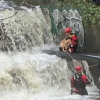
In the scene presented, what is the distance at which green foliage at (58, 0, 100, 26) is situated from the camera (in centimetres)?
952

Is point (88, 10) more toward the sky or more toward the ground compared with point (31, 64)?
more toward the sky

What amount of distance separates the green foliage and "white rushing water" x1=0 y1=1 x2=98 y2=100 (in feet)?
4.10

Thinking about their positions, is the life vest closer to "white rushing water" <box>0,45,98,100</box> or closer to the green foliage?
"white rushing water" <box>0,45,98,100</box>

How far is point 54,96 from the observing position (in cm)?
777

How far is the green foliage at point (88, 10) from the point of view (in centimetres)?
952

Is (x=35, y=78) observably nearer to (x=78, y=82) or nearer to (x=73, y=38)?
(x=78, y=82)

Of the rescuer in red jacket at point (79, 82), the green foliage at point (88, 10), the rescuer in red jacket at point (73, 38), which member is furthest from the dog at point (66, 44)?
the rescuer in red jacket at point (79, 82)

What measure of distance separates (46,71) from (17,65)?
782 mm

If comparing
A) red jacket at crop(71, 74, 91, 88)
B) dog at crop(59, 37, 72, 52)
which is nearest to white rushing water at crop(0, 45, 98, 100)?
red jacket at crop(71, 74, 91, 88)

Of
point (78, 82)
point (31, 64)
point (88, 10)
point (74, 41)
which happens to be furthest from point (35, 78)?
point (88, 10)

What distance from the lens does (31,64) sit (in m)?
8.36

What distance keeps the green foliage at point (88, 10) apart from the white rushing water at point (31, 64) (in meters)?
1.25

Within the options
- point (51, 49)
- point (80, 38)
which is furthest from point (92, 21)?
point (51, 49)

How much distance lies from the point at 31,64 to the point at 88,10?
2.63 meters
